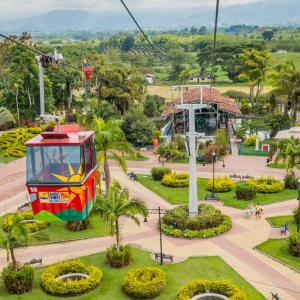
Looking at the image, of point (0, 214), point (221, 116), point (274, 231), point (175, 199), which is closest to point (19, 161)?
point (0, 214)

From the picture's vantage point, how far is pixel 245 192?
39.1 m

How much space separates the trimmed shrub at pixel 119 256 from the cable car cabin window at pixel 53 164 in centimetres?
684

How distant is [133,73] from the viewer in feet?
250

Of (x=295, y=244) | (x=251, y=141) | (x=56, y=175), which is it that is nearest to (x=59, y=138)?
(x=56, y=175)

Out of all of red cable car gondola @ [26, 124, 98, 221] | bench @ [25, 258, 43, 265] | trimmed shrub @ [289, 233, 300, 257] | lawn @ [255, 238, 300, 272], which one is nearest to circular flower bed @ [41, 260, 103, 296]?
bench @ [25, 258, 43, 265]

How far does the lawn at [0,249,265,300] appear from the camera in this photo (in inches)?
991

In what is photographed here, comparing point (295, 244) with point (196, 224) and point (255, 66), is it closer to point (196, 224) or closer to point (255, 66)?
point (196, 224)

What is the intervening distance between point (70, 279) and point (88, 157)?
6849 millimetres

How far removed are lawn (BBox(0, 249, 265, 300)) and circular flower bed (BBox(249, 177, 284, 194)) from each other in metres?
13.5

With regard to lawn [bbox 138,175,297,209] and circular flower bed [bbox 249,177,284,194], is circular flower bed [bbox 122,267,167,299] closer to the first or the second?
lawn [bbox 138,175,297,209]

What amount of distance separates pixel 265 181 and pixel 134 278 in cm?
2021

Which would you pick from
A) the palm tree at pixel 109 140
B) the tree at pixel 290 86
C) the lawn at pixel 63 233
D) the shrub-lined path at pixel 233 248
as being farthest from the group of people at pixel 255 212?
the tree at pixel 290 86

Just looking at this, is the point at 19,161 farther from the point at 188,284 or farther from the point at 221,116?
the point at 188,284

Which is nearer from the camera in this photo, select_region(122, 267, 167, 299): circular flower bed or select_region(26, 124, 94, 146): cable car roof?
select_region(26, 124, 94, 146): cable car roof
